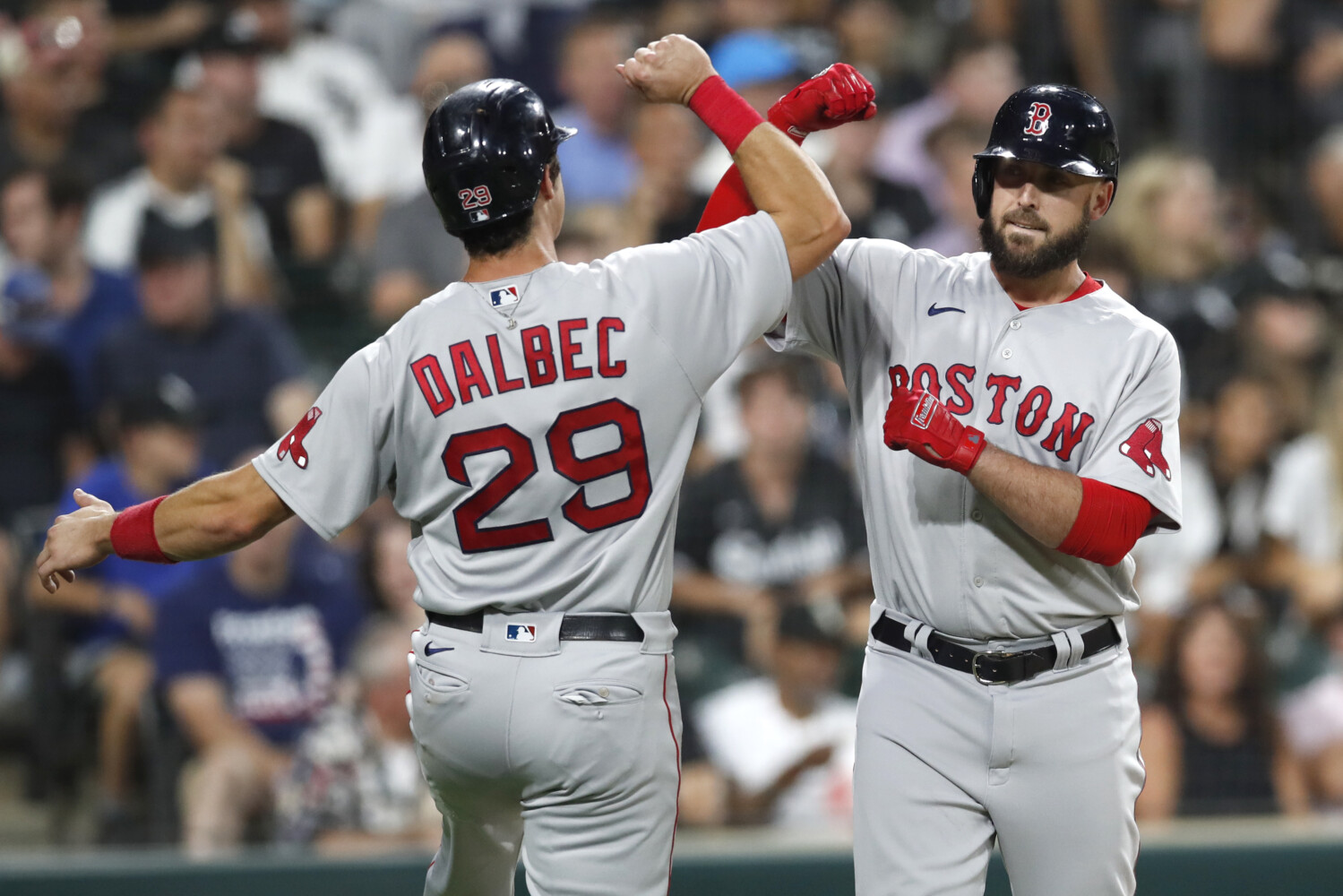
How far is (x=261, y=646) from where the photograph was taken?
4766 mm

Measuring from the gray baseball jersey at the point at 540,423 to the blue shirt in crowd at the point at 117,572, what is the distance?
260 cm

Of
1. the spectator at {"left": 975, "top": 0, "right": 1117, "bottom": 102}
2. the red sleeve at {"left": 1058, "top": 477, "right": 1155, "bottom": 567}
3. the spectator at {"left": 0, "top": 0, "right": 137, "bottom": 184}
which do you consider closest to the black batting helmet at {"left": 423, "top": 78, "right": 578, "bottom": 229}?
the red sleeve at {"left": 1058, "top": 477, "right": 1155, "bottom": 567}

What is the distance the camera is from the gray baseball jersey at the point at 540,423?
237 cm

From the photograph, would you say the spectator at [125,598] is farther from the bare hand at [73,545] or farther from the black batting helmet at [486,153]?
the black batting helmet at [486,153]

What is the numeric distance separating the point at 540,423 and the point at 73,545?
82cm

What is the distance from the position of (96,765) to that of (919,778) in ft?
10.4

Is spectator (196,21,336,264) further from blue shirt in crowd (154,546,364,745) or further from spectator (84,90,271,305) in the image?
blue shirt in crowd (154,546,364,745)

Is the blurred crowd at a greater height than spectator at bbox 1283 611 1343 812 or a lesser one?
greater

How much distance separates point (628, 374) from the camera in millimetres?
2385

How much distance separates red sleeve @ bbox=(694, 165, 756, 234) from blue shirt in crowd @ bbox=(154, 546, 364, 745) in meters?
2.62

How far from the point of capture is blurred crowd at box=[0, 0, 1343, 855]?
15.4 feet

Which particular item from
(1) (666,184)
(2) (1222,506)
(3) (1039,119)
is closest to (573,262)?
(1) (666,184)

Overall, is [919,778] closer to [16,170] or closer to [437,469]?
[437,469]

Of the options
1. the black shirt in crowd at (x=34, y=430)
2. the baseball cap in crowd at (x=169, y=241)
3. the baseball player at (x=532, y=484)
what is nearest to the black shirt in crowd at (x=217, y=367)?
the black shirt in crowd at (x=34, y=430)
